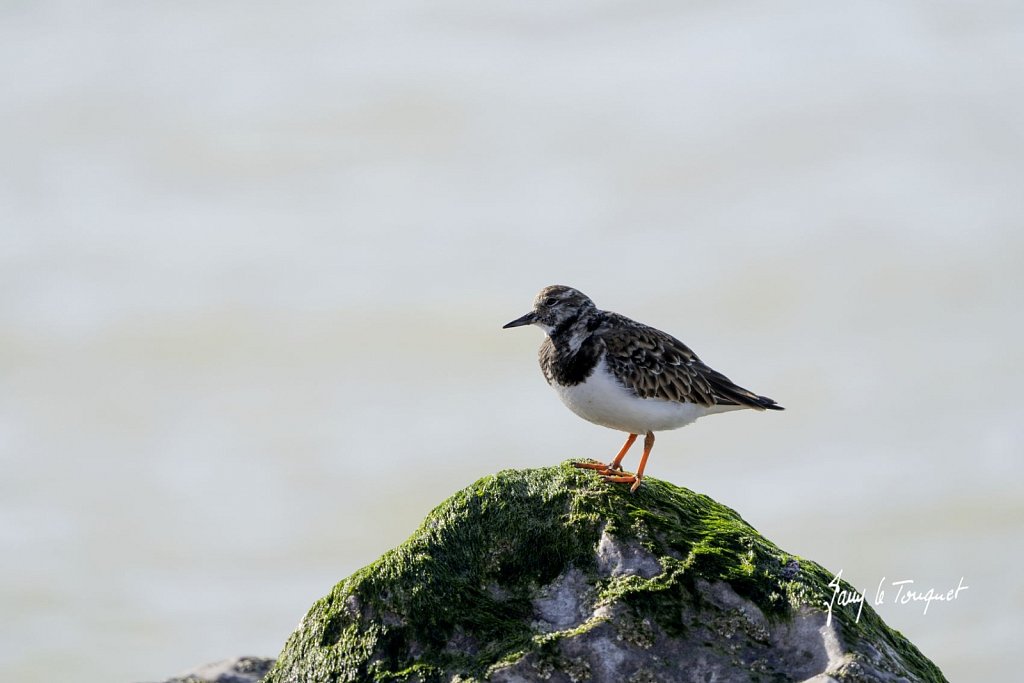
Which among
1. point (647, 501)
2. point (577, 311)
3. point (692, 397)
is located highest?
point (577, 311)

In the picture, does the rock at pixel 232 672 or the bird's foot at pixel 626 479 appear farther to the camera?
the rock at pixel 232 672

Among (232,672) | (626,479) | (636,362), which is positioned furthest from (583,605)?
(232,672)

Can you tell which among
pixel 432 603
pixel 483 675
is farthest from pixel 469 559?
pixel 483 675

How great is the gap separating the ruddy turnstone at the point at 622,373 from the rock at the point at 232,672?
3.49 m

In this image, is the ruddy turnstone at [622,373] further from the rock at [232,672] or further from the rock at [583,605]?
the rock at [232,672]

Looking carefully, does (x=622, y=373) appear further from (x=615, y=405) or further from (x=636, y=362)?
(x=615, y=405)

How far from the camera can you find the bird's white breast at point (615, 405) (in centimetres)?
852

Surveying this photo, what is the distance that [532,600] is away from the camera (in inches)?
266

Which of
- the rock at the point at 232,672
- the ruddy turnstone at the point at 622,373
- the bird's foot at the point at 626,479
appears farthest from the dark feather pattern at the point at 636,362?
the rock at the point at 232,672

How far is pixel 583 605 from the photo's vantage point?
6613mm

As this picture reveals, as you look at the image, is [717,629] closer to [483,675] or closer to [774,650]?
[774,650]

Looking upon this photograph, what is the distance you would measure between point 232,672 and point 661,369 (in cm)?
446

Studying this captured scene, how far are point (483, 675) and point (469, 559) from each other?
0.92 m

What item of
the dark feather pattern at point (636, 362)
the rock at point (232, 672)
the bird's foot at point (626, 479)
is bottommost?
the rock at point (232, 672)
